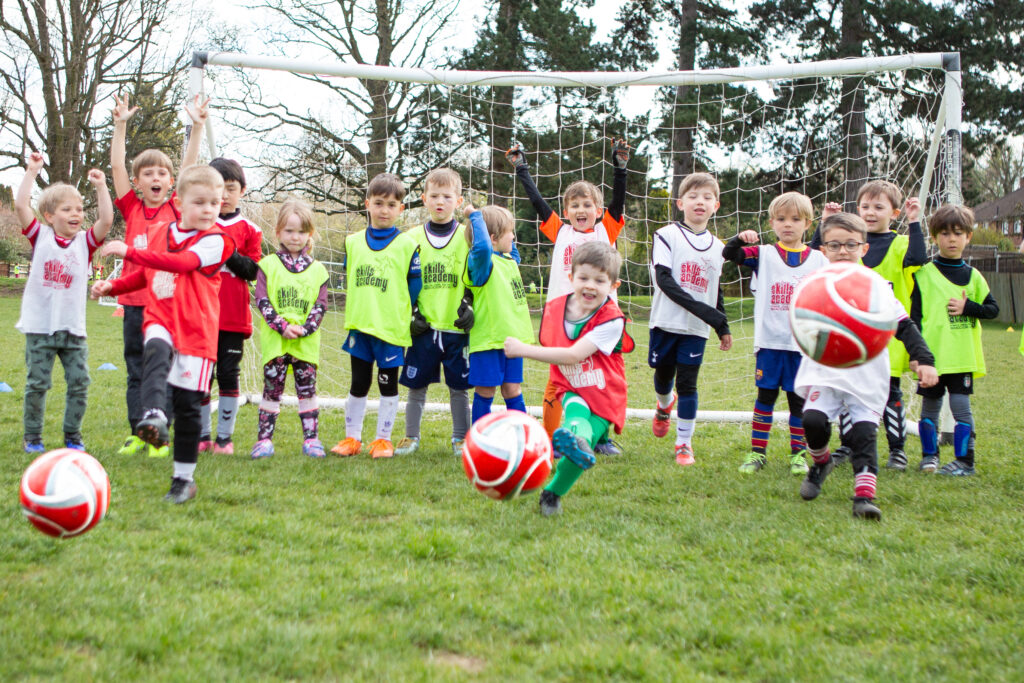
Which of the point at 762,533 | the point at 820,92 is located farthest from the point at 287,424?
the point at 820,92

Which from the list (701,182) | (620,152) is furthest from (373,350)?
(701,182)

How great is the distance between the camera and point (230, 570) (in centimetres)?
287

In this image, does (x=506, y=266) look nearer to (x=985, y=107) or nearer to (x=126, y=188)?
(x=126, y=188)

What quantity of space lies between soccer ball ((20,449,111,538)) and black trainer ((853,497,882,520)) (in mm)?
3183

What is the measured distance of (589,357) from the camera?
12.8ft

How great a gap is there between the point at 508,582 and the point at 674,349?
2.78 m

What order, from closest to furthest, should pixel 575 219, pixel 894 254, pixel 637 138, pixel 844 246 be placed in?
pixel 844 246 < pixel 894 254 < pixel 575 219 < pixel 637 138

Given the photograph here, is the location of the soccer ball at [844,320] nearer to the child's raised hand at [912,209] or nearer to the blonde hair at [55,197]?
the child's raised hand at [912,209]

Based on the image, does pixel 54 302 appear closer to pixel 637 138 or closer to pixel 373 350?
pixel 373 350

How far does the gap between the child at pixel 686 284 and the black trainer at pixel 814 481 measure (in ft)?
3.19

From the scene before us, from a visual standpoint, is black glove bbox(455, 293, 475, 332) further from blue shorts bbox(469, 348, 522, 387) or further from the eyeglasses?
the eyeglasses

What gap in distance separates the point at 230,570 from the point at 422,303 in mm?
2581

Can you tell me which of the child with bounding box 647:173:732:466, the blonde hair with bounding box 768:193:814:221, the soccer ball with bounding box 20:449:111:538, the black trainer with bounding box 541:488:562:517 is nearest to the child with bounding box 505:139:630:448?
the child with bounding box 647:173:732:466

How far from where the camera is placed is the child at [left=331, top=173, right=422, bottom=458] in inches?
198
